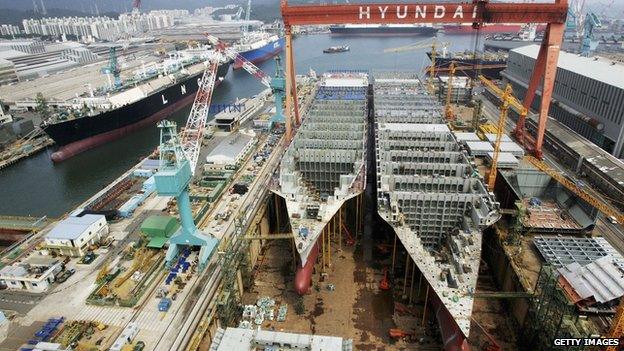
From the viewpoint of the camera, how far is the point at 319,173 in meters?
49.3

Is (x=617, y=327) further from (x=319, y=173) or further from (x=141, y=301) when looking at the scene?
(x=141, y=301)

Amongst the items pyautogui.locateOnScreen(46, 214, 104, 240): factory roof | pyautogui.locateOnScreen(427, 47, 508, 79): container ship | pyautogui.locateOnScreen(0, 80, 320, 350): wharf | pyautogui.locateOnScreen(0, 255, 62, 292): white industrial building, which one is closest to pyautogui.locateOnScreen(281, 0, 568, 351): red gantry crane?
pyautogui.locateOnScreen(0, 80, 320, 350): wharf

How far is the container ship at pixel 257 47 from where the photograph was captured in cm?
16100

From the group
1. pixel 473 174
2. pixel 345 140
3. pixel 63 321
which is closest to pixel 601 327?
pixel 473 174

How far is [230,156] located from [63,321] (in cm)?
3163

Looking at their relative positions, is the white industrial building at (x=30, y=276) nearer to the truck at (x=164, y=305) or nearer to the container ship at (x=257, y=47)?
the truck at (x=164, y=305)

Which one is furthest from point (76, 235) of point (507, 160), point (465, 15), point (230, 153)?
point (465, 15)

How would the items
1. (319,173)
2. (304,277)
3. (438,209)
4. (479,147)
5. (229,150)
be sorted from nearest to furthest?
1. (304,277)
2. (438,209)
3. (319,173)
4. (479,147)
5. (229,150)

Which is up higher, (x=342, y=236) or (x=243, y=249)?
(x=243, y=249)

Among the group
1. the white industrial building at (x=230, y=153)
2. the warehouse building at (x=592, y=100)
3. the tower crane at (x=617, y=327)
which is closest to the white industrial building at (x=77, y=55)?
the white industrial building at (x=230, y=153)

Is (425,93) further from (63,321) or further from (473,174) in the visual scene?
(63,321)

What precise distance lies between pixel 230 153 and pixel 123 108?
4086cm

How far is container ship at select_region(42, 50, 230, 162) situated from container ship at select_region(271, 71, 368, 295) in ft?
151

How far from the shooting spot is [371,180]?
60.1m
